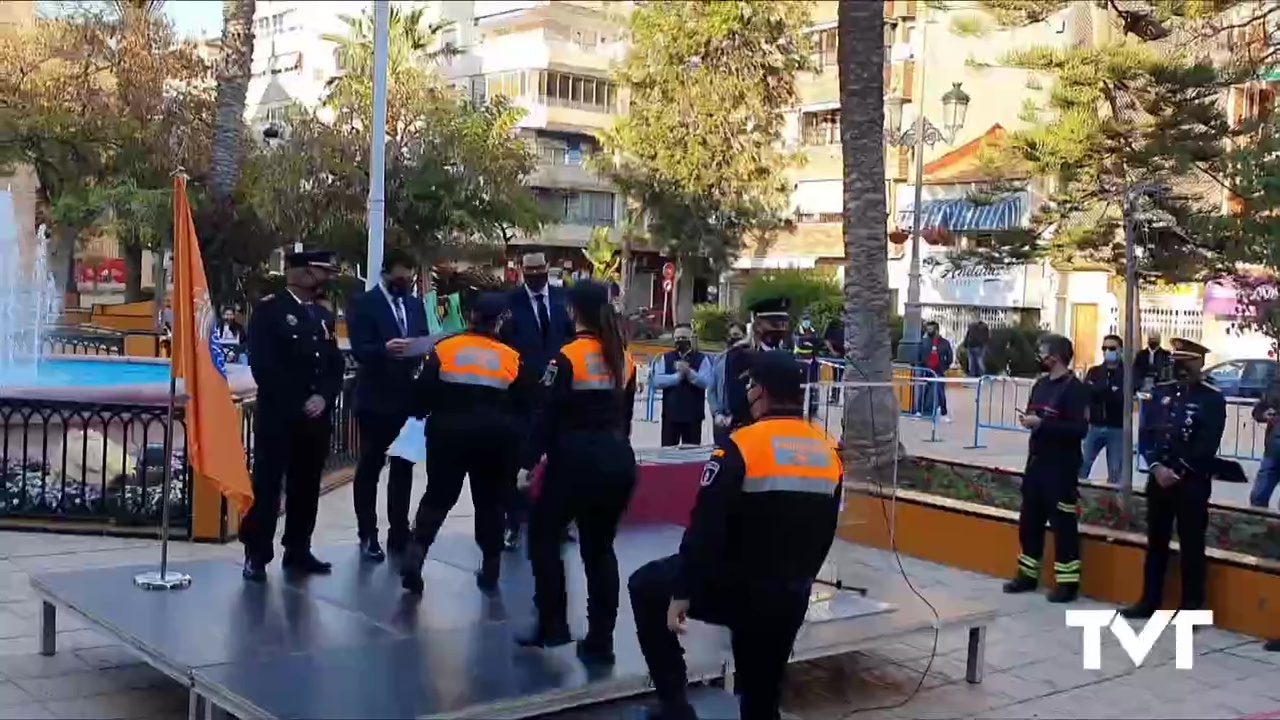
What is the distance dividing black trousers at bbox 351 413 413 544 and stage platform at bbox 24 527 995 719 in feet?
0.86

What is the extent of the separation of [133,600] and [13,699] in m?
0.73

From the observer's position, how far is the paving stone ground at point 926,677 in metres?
6.59

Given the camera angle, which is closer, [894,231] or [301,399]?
[301,399]

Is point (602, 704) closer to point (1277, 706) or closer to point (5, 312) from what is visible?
point (1277, 706)

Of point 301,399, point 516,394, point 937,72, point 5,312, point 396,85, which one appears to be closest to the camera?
point 516,394

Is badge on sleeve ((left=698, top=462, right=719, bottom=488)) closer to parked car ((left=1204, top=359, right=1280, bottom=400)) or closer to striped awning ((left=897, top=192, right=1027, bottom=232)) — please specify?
parked car ((left=1204, top=359, right=1280, bottom=400))

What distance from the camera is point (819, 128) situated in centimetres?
4797

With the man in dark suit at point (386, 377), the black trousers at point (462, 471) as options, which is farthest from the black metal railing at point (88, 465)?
the black trousers at point (462, 471)

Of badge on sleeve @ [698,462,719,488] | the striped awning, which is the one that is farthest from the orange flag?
the striped awning

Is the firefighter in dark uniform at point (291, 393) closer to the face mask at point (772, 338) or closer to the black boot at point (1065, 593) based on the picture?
the face mask at point (772, 338)

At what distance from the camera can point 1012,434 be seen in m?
21.2

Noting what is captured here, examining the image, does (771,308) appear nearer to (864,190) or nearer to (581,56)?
(864,190)

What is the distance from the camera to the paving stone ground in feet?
21.6

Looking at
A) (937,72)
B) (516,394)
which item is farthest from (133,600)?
(937,72)
